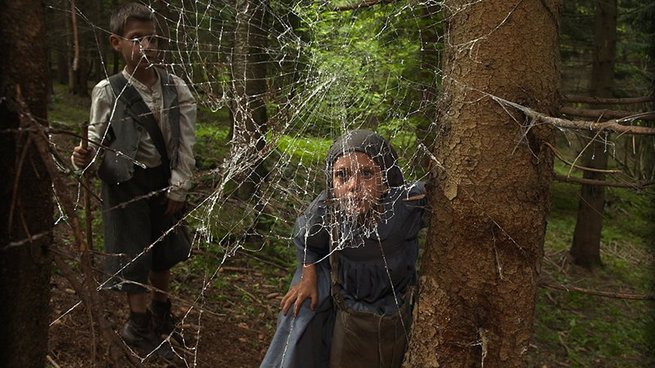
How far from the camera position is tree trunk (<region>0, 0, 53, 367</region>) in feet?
3.56

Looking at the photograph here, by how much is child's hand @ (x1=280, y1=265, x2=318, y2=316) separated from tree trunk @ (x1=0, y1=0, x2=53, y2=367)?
1.33 m

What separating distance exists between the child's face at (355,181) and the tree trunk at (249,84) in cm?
38

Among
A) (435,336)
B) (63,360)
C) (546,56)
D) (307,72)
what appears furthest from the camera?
(63,360)

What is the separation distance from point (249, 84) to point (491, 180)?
3845mm

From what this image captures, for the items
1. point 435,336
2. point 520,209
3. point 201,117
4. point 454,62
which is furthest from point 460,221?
point 201,117

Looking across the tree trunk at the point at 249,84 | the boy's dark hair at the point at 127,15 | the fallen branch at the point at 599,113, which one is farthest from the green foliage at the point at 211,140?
the fallen branch at the point at 599,113

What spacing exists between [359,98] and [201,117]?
10.9 m

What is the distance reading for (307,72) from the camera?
2.66m

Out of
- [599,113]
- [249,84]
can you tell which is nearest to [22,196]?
[599,113]

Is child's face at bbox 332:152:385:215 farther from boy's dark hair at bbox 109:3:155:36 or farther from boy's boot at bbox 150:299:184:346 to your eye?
boy's boot at bbox 150:299:184:346

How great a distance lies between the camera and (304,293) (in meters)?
2.43

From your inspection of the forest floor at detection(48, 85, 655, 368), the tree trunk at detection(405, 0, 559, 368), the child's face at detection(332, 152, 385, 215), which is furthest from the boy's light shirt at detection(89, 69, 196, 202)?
the tree trunk at detection(405, 0, 559, 368)

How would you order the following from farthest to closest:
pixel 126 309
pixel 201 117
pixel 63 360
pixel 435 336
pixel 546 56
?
pixel 201 117
pixel 126 309
pixel 63 360
pixel 435 336
pixel 546 56

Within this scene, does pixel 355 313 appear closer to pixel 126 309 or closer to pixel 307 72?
pixel 307 72
